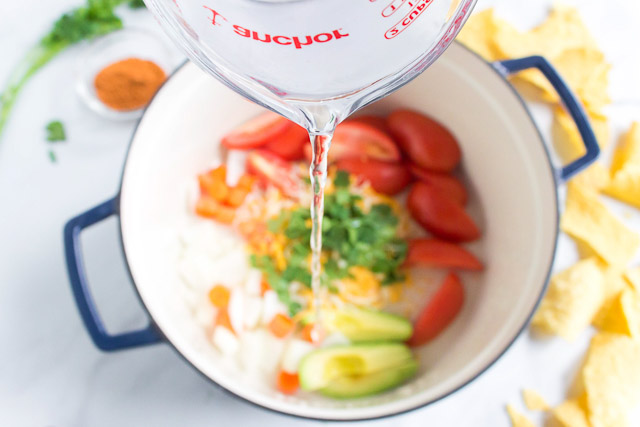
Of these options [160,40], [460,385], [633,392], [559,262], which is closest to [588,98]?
[559,262]

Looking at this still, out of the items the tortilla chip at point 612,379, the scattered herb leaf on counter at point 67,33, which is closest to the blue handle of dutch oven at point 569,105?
the tortilla chip at point 612,379

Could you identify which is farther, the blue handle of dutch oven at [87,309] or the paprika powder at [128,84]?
the paprika powder at [128,84]

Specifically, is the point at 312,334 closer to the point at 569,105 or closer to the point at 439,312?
the point at 439,312

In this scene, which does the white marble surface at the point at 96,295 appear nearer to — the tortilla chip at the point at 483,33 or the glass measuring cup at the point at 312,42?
the tortilla chip at the point at 483,33

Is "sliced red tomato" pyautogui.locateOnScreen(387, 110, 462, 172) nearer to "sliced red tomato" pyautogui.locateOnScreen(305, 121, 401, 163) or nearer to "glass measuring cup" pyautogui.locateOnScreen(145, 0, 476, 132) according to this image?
"sliced red tomato" pyautogui.locateOnScreen(305, 121, 401, 163)

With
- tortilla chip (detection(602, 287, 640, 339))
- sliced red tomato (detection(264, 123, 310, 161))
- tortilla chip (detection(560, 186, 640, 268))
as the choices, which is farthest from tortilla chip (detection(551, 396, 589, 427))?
sliced red tomato (detection(264, 123, 310, 161))

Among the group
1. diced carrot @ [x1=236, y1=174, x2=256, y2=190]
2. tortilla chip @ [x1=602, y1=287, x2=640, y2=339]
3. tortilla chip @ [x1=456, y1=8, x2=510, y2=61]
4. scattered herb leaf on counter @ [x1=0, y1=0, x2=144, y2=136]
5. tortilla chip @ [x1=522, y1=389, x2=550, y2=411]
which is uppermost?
scattered herb leaf on counter @ [x1=0, y1=0, x2=144, y2=136]
